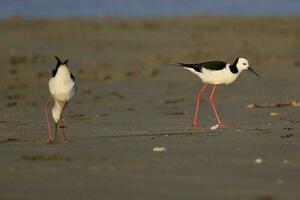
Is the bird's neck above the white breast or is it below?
above

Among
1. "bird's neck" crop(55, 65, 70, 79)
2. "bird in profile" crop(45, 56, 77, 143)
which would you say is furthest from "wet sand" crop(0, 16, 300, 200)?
"bird's neck" crop(55, 65, 70, 79)

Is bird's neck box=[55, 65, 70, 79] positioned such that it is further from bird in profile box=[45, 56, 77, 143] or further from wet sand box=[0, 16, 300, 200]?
wet sand box=[0, 16, 300, 200]

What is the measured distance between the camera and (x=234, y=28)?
86.0ft

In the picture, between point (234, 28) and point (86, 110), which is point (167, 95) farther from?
point (234, 28)

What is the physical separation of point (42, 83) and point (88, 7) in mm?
21635

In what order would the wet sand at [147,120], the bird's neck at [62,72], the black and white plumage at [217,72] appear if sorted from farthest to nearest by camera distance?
the black and white plumage at [217,72], the bird's neck at [62,72], the wet sand at [147,120]

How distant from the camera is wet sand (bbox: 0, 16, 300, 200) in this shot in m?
6.72

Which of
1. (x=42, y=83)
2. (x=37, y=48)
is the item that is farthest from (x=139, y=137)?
(x=37, y=48)

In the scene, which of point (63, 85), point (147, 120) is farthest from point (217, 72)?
point (63, 85)

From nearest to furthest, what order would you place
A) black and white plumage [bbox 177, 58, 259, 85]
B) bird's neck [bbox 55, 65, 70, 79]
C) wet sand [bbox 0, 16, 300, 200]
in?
wet sand [bbox 0, 16, 300, 200] → bird's neck [bbox 55, 65, 70, 79] → black and white plumage [bbox 177, 58, 259, 85]

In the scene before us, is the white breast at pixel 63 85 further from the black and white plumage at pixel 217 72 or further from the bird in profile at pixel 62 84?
the black and white plumage at pixel 217 72

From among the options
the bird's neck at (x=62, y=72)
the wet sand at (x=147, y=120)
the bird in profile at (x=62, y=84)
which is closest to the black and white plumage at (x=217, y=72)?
the wet sand at (x=147, y=120)

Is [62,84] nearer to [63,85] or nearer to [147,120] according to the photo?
[63,85]

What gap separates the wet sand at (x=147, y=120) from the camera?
22.0 feet
